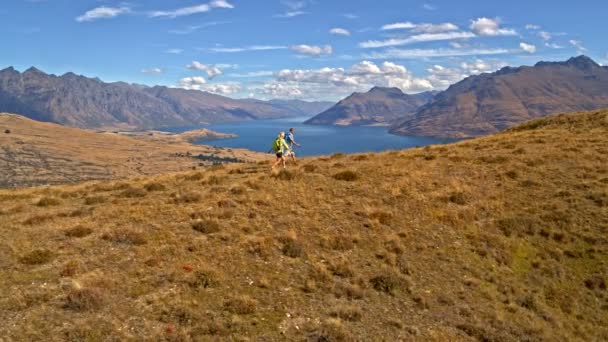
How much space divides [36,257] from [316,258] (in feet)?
32.1

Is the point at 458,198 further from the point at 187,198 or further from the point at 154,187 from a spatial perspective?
the point at 154,187

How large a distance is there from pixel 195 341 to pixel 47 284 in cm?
557

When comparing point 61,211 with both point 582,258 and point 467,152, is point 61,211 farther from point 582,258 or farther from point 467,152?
point 467,152

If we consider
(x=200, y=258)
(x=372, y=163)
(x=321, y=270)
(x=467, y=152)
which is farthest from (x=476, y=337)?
(x=467, y=152)

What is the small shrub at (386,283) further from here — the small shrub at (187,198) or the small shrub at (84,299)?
the small shrub at (187,198)

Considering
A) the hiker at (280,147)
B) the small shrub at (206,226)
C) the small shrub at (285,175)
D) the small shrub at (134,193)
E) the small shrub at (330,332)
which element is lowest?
the small shrub at (330,332)

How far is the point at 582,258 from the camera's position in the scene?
19.0m

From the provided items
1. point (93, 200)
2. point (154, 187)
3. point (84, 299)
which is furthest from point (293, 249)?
point (93, 200)

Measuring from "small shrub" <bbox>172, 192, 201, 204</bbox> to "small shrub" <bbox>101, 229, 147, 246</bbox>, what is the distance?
16.0ft

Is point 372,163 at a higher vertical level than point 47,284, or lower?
higher

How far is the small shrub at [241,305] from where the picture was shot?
12881 mm

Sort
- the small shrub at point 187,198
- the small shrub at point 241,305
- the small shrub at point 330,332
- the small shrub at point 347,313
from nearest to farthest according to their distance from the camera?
the small shrub at point 330,332
the small shrub at point 241,305
the small shrub at point 347,313
the small shrub at point 187,198

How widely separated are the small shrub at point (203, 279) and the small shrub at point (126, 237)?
139 inches

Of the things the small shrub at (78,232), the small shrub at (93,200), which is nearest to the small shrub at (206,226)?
the small shrub at (78,232)
